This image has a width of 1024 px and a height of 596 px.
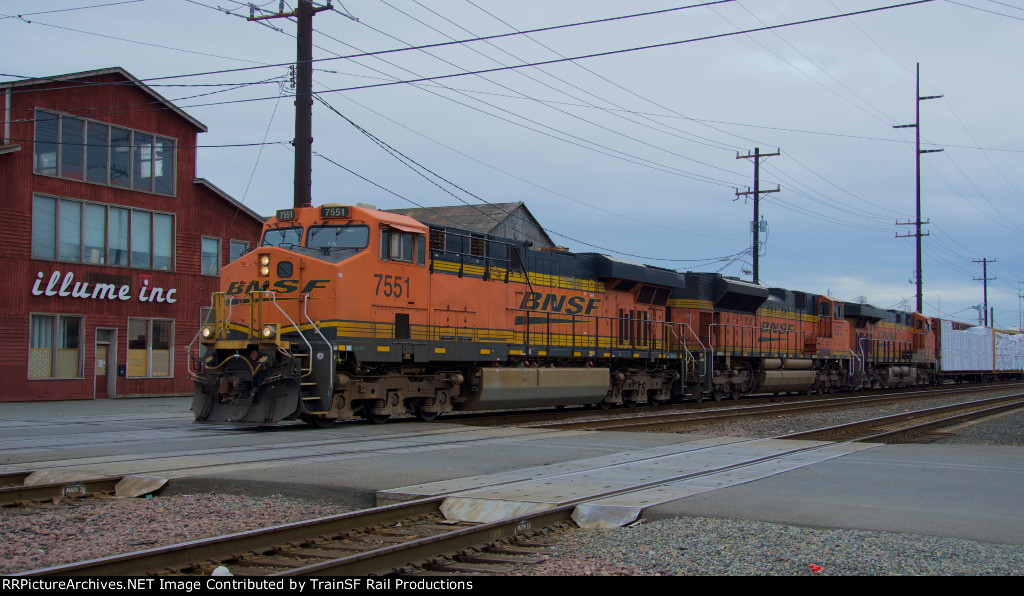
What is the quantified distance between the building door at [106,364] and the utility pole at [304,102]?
11.0 meters

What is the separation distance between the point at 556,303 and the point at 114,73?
1528 centimetres

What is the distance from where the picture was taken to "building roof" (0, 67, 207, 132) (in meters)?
23.0

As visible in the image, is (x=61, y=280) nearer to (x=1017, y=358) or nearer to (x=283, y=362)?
(x=283, y=362)

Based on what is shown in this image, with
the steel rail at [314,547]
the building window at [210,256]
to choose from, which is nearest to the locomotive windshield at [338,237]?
the steel rail at [314,547]

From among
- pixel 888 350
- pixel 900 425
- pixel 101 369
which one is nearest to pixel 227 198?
pixel 101 369

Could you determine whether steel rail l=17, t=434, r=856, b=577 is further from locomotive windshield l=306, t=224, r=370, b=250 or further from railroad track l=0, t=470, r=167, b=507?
locomotive windshield l=306, t=224, r=370, b=250

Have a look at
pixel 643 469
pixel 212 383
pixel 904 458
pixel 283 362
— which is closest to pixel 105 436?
pixel 212 383

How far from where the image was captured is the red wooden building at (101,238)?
2311 cm

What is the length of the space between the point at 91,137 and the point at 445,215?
2416 centimetres

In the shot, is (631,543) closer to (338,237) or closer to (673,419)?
(338,237)

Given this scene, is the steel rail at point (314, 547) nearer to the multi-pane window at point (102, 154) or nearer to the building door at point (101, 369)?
the building door at point (101, 369)

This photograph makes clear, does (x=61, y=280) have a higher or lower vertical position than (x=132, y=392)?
higher

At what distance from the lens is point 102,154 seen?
25125 mm

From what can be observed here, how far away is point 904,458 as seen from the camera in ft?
34.9
